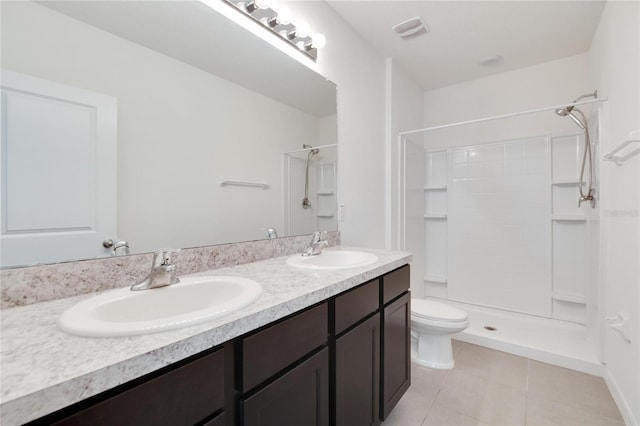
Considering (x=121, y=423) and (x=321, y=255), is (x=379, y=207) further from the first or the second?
(x=121, y=423)

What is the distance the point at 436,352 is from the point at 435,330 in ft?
0.73

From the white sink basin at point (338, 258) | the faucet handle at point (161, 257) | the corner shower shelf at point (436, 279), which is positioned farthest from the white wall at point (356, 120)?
the faucet handle at point (161, 257)

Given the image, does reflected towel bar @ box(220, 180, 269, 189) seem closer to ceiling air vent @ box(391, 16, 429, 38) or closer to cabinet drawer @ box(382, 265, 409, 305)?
cabinet drawer @ box(382, 265, 409, 305)

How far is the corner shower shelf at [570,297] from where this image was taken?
2447 millimetres

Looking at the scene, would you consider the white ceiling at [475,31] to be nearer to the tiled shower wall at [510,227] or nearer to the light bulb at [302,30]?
the light bulb at [302,30]

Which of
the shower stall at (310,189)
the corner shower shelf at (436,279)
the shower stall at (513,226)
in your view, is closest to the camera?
the shower stall at (310,189)

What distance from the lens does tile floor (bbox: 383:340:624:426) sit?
5.04 ft

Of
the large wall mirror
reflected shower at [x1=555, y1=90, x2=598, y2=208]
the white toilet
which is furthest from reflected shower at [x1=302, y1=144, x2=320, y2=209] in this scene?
reflected shower at [x1=555, y1=90, x2=598, y2=208]

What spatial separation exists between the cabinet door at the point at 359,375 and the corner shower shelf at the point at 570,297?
222 centimetres

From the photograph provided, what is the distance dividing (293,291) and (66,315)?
55 cm

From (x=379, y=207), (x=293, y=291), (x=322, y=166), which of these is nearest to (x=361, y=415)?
(x=293, y=291)

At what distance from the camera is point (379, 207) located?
2393mm

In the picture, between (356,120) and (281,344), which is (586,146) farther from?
(281,344)

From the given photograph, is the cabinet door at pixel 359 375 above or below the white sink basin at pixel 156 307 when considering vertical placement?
below
